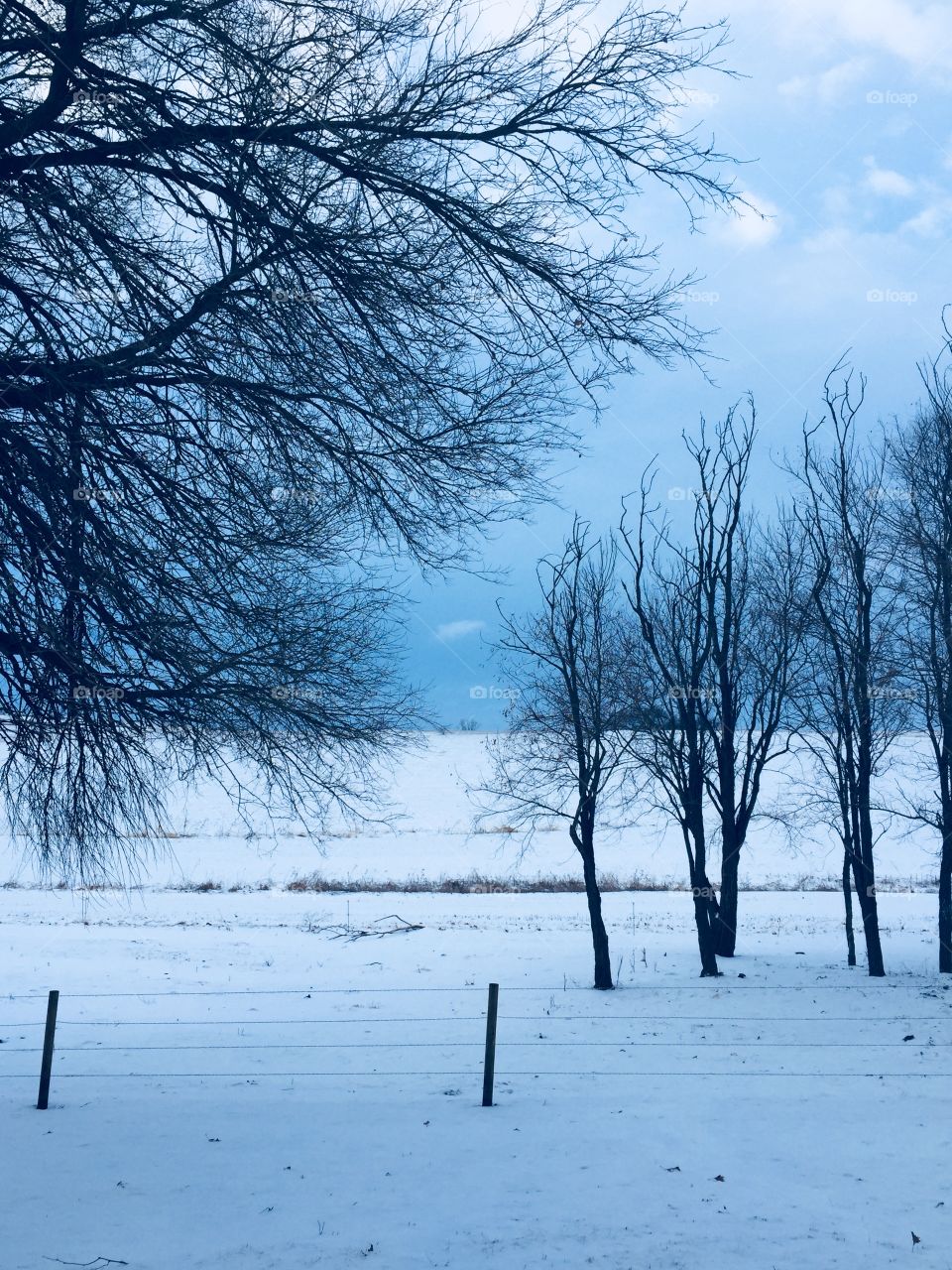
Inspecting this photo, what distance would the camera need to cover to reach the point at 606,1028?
1436 centimetres

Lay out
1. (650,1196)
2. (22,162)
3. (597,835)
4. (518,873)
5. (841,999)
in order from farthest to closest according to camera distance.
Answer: (597,835), (518,873), (841,999), (650,1196), (22,162)

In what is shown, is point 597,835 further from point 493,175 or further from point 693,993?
point 493,175

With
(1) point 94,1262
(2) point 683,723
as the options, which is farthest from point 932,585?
(1) point 94,1262

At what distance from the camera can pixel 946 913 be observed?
755 inches

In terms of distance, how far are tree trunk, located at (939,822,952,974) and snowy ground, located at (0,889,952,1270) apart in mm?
1049

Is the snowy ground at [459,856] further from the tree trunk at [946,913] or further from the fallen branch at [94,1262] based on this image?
the fallen branch at [94,1262]

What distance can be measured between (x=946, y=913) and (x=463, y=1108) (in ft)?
41.1

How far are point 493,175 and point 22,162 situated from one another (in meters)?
2.67

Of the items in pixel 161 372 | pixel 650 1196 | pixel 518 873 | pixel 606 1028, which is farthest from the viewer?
pixel 518 873

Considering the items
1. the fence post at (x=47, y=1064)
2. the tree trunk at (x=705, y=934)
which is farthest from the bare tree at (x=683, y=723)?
the fence post at (x=47, y=1064)

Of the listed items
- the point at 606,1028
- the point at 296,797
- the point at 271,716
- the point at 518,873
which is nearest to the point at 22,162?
the point at 271,716

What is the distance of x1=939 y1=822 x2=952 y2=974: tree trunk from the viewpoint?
18688 mm

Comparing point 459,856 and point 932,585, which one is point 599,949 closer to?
point 932,585

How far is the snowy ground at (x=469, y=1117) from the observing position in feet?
22.5
